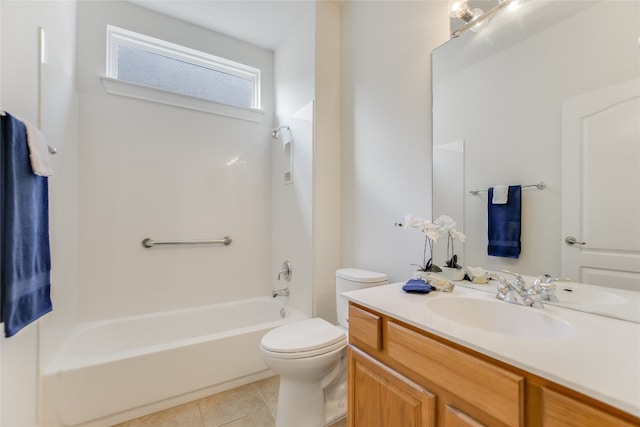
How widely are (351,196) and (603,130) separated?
53.8 inches

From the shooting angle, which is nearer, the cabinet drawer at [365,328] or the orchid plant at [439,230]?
the cabinet drawer at [365,328]

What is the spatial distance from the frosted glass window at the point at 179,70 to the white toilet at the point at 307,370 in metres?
2.14

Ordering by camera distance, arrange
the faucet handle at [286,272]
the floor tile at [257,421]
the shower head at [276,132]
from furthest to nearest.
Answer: the shower head at [276,132], the faucet handle at [286,272], the floor tile at [257,421]

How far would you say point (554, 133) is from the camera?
99 centimetres

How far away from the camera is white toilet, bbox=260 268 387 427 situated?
4.37 feet

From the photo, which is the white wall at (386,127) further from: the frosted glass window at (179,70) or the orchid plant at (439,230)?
the frosted glass window at (179,70)

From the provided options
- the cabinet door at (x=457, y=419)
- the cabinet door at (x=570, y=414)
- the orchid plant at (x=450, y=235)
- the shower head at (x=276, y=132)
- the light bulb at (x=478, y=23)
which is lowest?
the cabinet door at (x=457, y=419)

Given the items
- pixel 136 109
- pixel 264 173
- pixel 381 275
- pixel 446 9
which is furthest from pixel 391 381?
pixel 136 109

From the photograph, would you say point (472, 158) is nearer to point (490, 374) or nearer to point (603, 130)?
point (603, 130)

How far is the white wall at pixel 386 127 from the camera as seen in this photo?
1503mm

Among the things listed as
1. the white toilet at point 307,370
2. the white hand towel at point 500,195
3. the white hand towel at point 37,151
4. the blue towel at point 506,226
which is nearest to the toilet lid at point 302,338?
the white toilet at point 307,370

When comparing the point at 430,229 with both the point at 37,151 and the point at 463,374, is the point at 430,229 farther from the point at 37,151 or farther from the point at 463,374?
the point at 37,151

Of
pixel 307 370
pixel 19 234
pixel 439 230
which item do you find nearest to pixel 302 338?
pixel 307 370

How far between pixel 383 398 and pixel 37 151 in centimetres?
175
